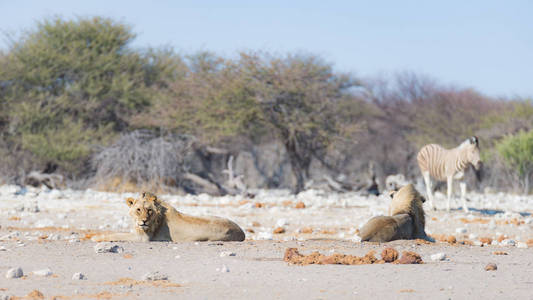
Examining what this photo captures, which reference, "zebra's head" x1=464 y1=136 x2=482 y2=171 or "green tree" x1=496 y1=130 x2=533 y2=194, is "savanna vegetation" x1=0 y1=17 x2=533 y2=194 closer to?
"green tree" x1=496 y1=130 x2=533 y2=194

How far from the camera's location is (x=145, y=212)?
26.4 ft

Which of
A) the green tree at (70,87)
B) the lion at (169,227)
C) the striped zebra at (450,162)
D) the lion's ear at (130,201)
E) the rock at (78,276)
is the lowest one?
the rock at (78,276)

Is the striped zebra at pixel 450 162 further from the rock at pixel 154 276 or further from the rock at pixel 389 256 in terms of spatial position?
the rock at pixel 154 276

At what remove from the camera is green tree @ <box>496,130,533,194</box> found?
23.9m

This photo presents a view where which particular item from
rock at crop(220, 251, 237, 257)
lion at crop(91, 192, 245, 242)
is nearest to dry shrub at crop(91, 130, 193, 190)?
lion at crop(91, 192, 245, 242)

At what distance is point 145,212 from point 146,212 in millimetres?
13

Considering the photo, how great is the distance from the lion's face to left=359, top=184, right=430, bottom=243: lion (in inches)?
95.9

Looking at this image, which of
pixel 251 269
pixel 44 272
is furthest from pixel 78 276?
pixel 251 269

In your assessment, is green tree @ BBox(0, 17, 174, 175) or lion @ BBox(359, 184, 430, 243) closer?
lion @ BBox(359, 184, 430, 243)

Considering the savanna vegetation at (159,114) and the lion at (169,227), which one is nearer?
the lion at (169,227)

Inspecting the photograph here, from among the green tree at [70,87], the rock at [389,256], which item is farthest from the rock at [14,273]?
the green tree at [70,87]

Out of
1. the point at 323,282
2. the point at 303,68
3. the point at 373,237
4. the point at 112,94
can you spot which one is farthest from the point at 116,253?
the point at 112,94

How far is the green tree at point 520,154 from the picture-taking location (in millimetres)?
23875

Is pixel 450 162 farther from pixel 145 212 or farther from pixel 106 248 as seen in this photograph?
pixel 106 248
